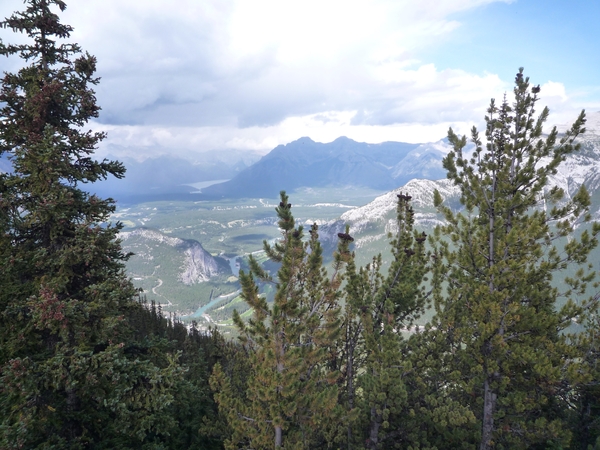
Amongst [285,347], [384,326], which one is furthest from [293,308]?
[384,326]

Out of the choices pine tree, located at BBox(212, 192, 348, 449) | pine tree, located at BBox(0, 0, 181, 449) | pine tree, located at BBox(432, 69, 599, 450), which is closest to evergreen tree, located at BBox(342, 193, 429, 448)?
pine tree, located at BBox(432, 69, 599, 450)

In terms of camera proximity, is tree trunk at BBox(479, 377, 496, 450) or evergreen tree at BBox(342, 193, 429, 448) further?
tree trunk at BBox(479, 377, 496, 450)

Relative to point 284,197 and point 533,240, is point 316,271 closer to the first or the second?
point 284,197

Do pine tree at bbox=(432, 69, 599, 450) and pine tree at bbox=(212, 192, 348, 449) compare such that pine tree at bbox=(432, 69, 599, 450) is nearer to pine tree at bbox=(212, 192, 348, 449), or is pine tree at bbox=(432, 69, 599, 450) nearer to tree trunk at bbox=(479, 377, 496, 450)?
tree trunk at bbox=(479, 377, 496, 450)

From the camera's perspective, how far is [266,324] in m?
11.9

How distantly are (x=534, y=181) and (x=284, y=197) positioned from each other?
35.3ft

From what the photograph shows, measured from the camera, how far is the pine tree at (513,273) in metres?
11.5

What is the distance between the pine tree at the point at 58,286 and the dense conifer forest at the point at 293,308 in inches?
Result: 2.5

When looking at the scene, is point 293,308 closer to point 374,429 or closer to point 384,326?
point 384,326

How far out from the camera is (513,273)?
11562 millimetres

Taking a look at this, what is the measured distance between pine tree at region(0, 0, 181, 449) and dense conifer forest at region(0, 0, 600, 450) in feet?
0.21

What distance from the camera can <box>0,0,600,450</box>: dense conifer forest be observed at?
983 centimetres

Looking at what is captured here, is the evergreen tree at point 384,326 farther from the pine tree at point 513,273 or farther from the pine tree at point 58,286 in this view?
the pine tree at point 58,286

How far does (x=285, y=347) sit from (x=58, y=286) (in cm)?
782
